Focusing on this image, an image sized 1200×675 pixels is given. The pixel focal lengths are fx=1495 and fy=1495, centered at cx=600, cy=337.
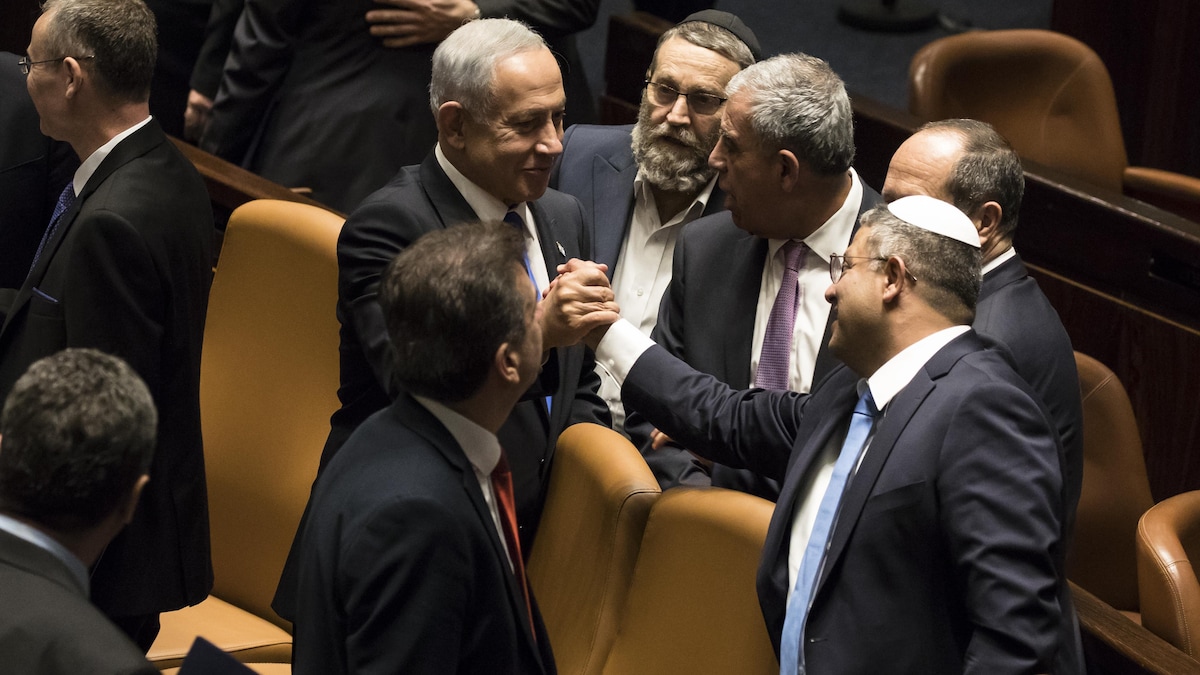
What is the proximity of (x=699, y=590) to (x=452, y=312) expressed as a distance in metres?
0.77

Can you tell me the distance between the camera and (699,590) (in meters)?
2.34

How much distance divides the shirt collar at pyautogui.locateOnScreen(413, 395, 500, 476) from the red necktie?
6 centimetres

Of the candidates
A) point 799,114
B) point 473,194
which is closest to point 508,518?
point 473,194

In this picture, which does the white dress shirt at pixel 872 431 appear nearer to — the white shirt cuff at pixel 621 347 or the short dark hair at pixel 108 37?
the white shirt cuff at pixel 621 347

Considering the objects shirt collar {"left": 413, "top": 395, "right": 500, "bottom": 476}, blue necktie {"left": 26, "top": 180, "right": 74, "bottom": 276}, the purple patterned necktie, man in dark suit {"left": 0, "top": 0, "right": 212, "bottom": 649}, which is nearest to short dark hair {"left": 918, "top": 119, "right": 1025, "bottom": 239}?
the purple patterned necktie

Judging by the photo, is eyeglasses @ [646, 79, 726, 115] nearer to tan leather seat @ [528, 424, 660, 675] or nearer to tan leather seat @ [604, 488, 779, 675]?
tan leather seat @ [528, 424, 660, 675]

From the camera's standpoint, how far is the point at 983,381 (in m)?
2.07

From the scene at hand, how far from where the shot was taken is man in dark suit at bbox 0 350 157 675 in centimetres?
154

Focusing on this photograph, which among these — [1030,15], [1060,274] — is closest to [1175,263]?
[1060,274]

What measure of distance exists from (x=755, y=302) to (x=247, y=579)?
1.21 metres

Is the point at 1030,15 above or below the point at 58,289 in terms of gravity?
below

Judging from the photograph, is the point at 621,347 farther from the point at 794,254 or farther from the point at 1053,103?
the point at 1053,103

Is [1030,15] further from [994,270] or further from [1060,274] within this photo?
[994,270]

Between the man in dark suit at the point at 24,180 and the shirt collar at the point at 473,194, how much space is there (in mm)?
942
